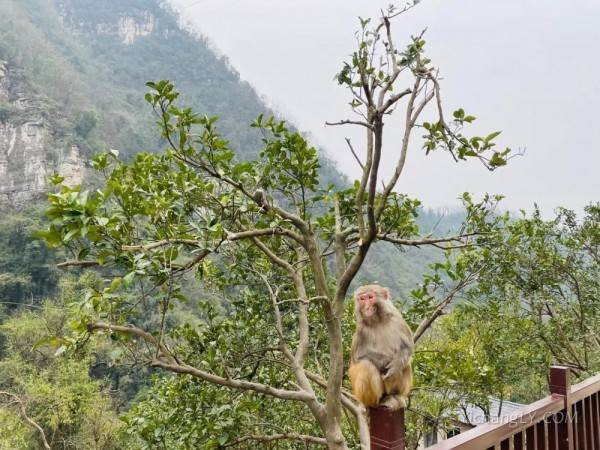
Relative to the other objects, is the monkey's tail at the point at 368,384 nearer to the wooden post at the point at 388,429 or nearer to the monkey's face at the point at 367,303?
the monkey's face at the point at 367,303

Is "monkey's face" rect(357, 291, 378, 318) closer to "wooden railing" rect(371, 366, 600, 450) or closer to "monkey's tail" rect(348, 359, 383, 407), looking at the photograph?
"monkey's tail" rect(348, 359, 383, 407)

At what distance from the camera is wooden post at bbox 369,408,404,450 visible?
1108 mm

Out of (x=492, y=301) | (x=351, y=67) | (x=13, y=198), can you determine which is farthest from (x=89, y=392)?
(x=13, y=198)

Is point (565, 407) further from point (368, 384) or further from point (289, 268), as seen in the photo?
point (289, 268)

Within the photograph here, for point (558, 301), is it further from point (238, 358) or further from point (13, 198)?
point (13, 198)

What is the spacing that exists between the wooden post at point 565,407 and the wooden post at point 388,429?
3.71ft

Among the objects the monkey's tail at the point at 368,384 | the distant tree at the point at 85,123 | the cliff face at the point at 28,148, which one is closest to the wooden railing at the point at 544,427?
the monkey's tail at the point at 368,384

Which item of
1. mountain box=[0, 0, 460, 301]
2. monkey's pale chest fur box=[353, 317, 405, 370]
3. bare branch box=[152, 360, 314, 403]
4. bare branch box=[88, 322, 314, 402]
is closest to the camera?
bare branch box=[88, 322, 314, 402]

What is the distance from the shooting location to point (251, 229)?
2.63 m

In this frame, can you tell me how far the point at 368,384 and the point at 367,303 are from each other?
0.42 meters

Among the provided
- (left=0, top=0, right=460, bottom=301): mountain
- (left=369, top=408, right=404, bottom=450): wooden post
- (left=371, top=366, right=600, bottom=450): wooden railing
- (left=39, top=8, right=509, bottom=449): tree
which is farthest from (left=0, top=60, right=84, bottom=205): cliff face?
(left=369, top=408, right=404, bottom=450): wooden post

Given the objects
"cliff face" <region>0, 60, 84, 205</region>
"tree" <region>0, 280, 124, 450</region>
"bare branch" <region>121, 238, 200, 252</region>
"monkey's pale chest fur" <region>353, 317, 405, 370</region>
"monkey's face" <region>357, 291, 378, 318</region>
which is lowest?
"tree" <region>0, 280, 124, 450</region>

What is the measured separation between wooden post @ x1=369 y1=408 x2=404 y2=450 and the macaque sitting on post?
1.00 meters

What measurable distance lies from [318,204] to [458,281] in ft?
4.13
